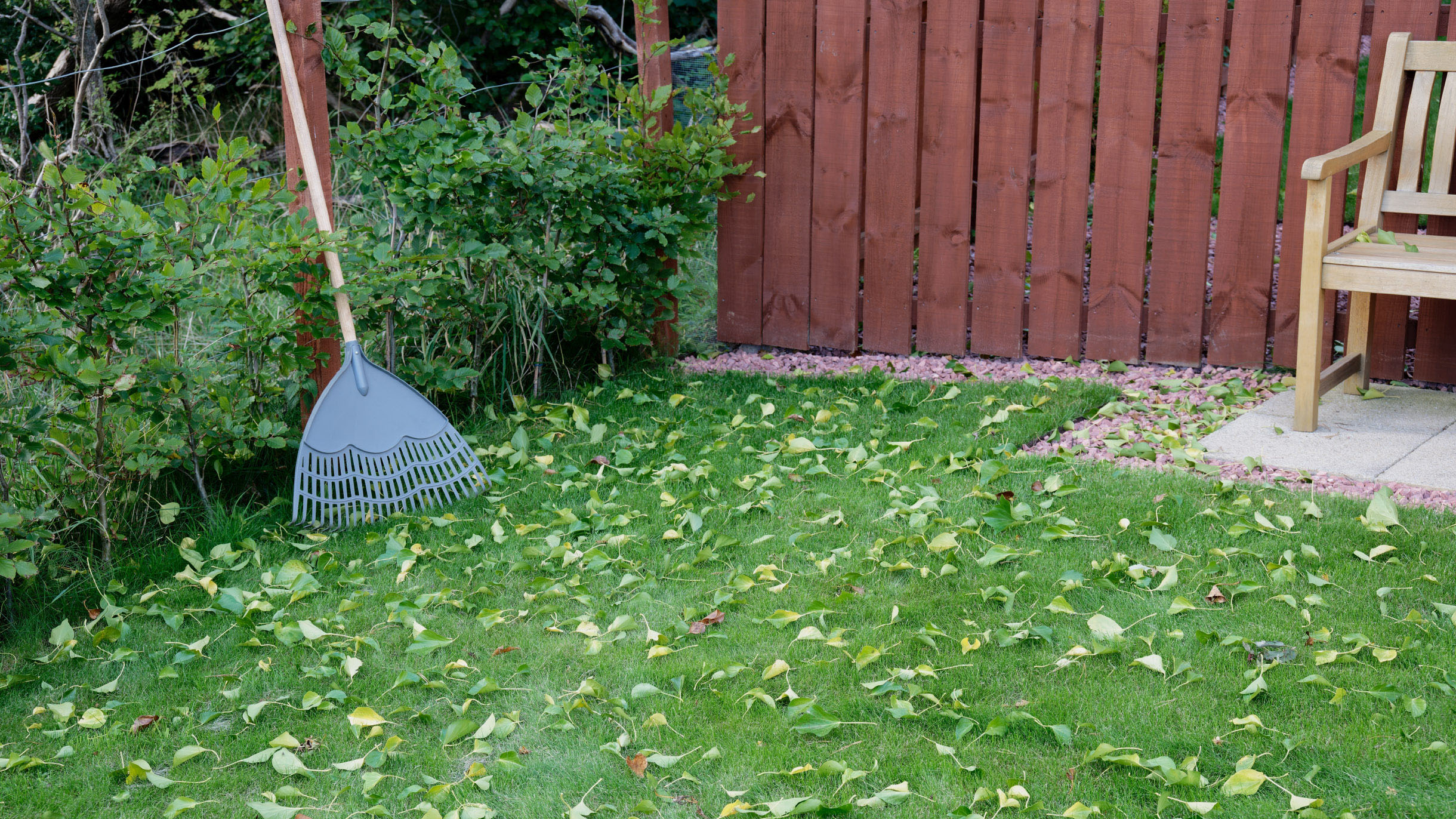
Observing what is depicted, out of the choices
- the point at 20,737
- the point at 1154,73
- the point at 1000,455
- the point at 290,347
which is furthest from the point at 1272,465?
the point at 20,737

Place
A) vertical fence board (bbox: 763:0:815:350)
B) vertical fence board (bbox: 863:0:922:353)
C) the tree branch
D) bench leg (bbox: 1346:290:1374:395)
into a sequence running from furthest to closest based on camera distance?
the tree branch < vertical fence board (bbox: 763:0:815:350) < vertical fence board (bbox: 863:0:922:353) < bench leg (bbox: 1346:290:1374:395)

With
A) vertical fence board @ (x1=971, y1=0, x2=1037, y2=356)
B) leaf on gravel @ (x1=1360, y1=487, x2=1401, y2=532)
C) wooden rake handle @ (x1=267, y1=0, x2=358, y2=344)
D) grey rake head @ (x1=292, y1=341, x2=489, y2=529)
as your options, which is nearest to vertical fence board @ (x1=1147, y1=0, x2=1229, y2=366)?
vertical fence board @ (x1=971, y1=0, x2=1037, y2=356)

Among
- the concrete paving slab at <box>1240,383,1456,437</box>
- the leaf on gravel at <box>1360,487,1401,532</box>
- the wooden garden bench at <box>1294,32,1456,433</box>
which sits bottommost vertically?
the leaf on gravel at <box>1360,487,1401,532</box>

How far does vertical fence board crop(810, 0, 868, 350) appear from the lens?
4703 mm

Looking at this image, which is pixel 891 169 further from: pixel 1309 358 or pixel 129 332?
pixel 129 332

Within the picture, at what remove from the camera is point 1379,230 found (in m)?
4.10

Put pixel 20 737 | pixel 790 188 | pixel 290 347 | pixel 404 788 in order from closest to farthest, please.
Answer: pixel 404 788
pixel 20 737
pixel 290 347
pixel 790 188

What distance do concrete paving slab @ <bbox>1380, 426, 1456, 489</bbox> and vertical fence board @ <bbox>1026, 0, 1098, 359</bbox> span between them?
136cm

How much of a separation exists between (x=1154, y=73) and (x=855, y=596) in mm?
2657

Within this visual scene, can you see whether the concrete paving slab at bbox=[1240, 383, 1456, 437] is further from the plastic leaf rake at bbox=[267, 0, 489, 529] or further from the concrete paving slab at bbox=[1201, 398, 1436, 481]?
the plastic leaf rake at bbox=[267, 0, 489, 529]

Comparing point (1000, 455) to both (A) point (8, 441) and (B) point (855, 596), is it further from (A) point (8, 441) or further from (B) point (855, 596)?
(A) point (8, 441)

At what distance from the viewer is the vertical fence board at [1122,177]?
4.38m

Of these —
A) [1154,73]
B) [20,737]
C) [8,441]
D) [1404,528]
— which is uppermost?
[1154,73]

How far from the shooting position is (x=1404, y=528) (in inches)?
118
